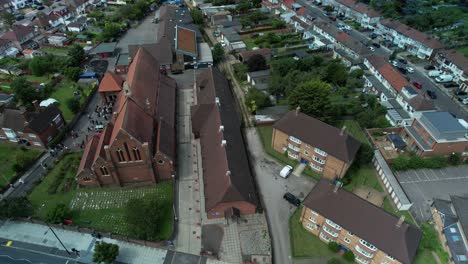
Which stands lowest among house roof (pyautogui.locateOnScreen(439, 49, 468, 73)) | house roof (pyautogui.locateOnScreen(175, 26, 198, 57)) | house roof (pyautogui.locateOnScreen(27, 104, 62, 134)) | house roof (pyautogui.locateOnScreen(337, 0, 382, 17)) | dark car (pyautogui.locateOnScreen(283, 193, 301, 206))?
dark car (pyautogui.locateOnScreen(283, 193, 301, 206))

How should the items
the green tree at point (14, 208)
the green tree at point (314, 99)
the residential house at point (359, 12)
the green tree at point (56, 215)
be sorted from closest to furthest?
1. the green tree at point (14, 208)
2. the green tree at point (56, 215)
3. the green tree at point (314, 99)
4. the residential house at point (359, 12)

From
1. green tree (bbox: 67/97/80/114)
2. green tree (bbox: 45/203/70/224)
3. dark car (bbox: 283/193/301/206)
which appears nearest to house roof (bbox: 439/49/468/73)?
dark car (bbox: 283/193/301/206)

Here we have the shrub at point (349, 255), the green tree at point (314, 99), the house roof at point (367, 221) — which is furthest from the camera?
the green tree at point (314, 99)

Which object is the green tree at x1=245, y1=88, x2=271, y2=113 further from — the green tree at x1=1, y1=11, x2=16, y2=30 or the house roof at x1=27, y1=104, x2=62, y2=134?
the green tree at x1=1, y1=11, x2=16, y2=30

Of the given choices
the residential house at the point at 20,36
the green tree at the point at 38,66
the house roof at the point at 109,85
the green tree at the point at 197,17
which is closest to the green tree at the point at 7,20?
the residential house at the point at 20,36

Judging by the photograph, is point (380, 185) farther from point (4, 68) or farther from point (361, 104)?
point (4, 68)

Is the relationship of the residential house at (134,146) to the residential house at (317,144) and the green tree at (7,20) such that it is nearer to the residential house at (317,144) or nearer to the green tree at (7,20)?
the residential house at (317,144)
